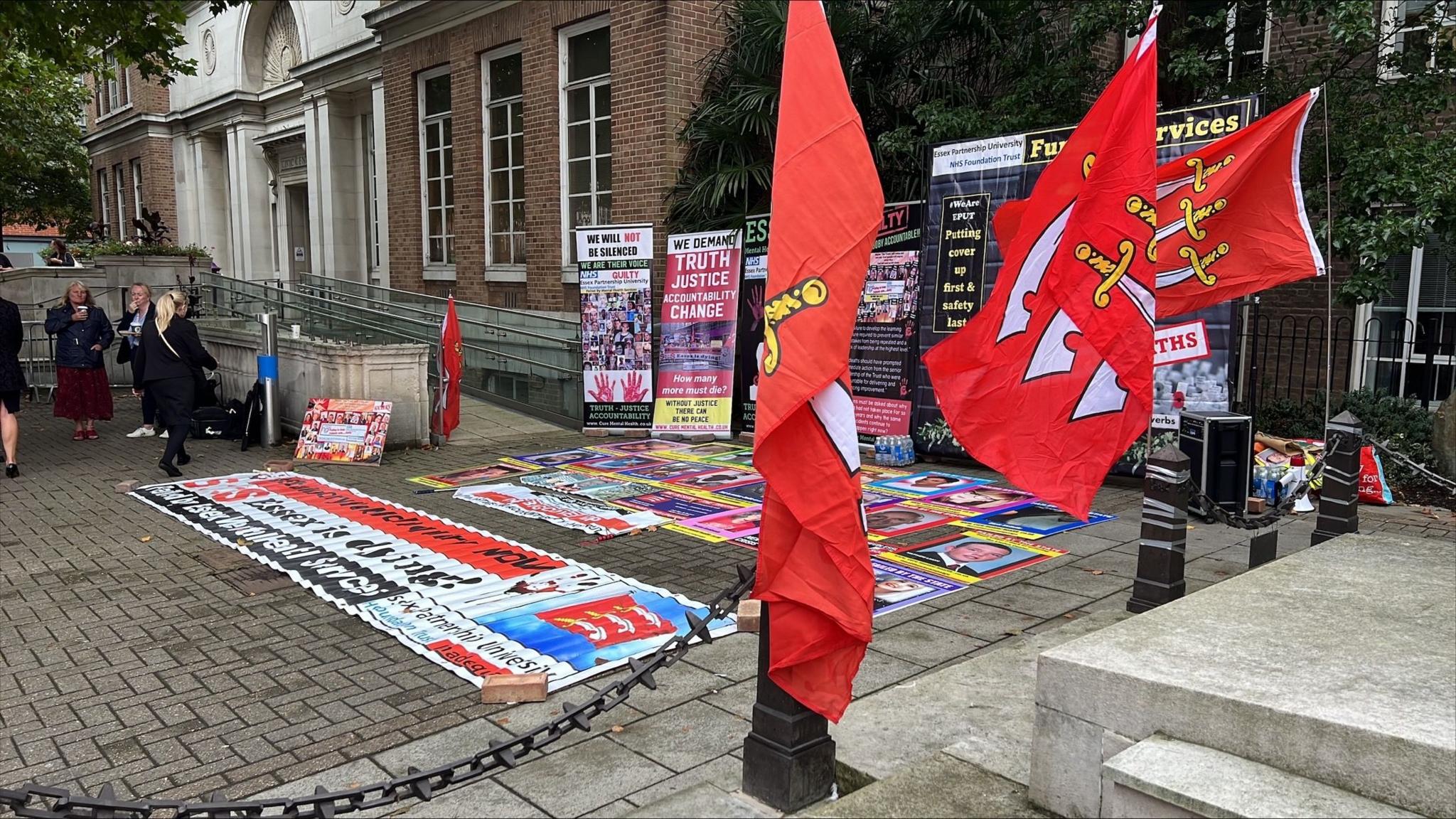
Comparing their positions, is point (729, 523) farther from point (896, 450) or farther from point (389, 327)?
point (389, 327)

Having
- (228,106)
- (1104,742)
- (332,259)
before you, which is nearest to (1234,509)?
(1104,742)

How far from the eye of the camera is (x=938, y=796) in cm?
302

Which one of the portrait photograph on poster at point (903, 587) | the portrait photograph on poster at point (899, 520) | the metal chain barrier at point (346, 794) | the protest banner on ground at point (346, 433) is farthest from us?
the protest banner on ground at point (346, 433)

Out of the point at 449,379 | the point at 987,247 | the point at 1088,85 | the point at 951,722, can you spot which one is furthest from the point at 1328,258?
the point at 449,379

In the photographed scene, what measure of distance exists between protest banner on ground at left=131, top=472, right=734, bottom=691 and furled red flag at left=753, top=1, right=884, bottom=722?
6.57ft

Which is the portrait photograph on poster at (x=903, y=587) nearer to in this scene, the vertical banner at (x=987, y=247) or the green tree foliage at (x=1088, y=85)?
the vertical banner at (x=987, y=247)

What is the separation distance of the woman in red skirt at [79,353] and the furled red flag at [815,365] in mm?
12195

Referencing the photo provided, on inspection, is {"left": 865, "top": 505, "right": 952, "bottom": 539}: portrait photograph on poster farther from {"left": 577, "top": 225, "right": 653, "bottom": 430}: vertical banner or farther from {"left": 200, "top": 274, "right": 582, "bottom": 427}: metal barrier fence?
{"left": 200, "top": 274, "right": 582, "bottom": 427}: metal barrier fence

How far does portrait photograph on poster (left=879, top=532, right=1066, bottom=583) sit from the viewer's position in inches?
255

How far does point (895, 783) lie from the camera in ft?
10.0

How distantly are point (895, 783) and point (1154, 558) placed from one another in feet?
9.42

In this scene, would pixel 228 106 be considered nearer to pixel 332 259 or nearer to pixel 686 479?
pixel 332 259

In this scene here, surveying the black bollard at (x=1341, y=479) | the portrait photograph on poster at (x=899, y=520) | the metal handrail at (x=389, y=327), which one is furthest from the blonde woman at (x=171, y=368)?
the black bollard at (x=1341, y=479)

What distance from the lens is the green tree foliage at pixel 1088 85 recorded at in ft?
26.3
